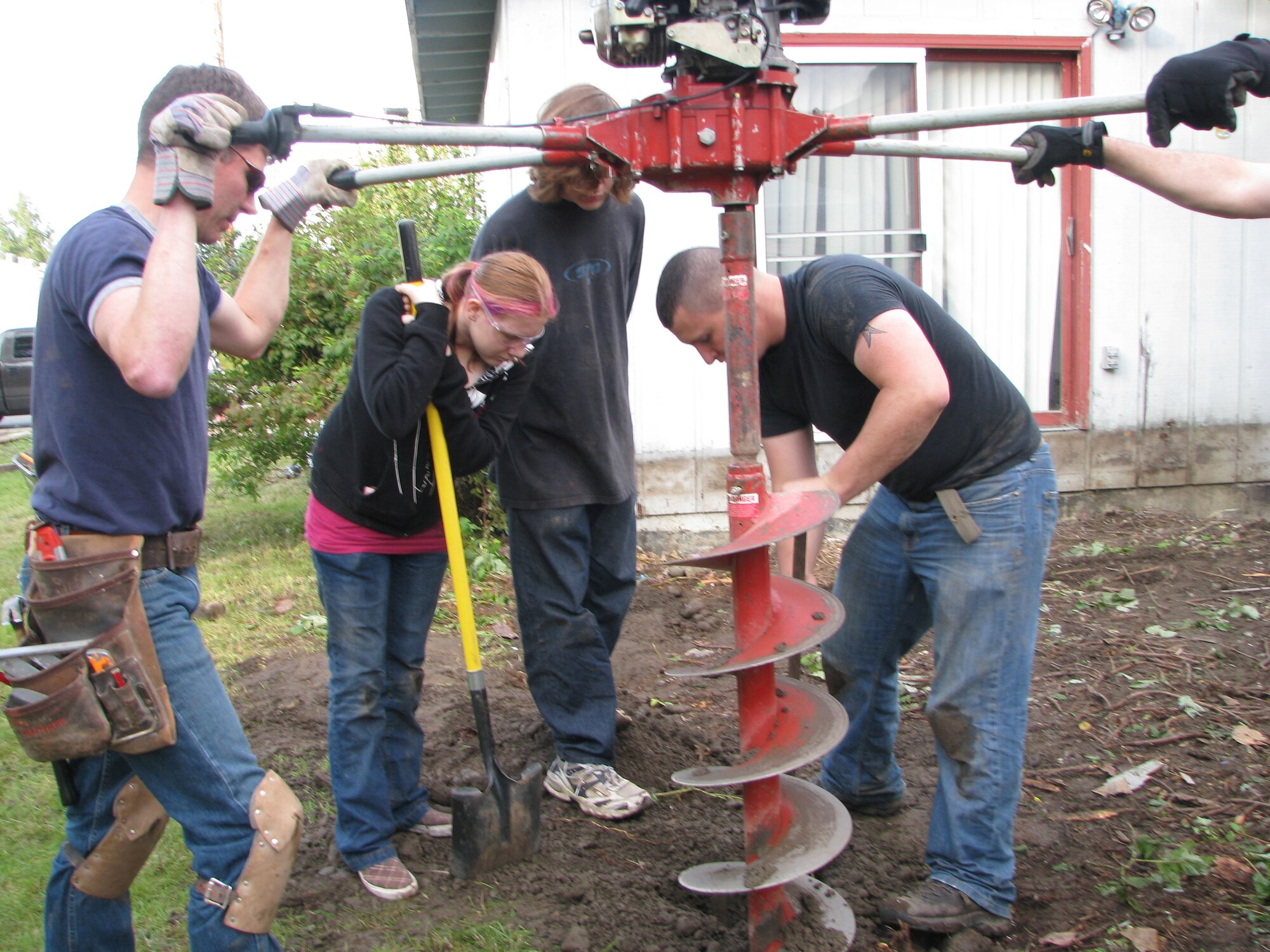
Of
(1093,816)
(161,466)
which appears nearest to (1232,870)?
(1093,816)

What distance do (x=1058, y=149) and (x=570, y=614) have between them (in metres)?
2.07

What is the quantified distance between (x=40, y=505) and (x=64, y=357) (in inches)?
12.8

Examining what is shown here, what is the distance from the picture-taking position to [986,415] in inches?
113

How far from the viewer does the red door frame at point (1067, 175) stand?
662 cm

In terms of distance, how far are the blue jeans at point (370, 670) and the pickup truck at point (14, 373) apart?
18072 millimetres

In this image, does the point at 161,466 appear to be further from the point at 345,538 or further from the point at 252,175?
the point at 345,538

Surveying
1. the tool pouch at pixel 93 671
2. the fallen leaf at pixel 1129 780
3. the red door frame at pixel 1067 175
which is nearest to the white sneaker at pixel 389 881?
the tool pouch at pixel 93 671

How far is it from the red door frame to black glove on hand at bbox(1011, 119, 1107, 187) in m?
4.41

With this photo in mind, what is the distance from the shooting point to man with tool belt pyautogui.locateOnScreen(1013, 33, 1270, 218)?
7.00 ft

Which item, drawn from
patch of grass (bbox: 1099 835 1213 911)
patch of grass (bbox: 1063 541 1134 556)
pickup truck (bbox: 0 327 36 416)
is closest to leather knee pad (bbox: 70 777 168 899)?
patch of grass (bbox: 1099 835 1213 911)

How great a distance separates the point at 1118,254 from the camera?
693 cm

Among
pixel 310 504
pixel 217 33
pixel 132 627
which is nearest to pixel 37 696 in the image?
pixel 132 627

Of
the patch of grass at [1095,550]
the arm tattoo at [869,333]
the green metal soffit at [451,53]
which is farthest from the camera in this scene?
the green metal soffit at [451,53]

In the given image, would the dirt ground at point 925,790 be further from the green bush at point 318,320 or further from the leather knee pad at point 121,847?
the green bush at point 318,320
